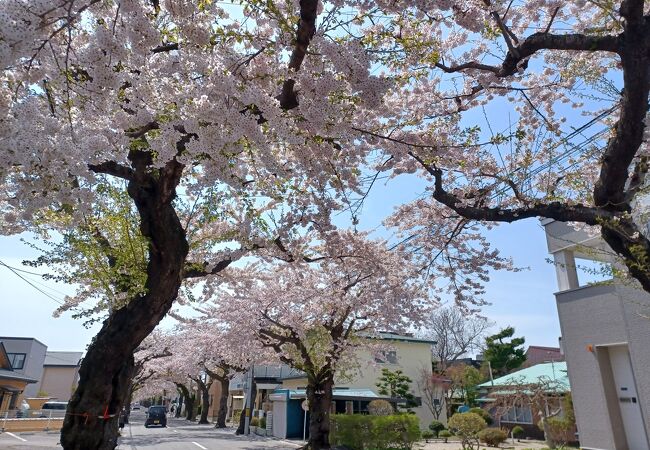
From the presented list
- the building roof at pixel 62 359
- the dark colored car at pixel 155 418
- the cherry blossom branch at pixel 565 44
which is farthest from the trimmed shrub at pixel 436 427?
the building roof at pixel 62 359

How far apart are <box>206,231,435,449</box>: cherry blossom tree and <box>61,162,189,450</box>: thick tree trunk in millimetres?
5984

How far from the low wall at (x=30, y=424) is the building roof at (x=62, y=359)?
26.3 m

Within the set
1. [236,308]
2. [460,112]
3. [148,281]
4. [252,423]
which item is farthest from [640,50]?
[252,423]

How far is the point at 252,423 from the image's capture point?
1186 inches

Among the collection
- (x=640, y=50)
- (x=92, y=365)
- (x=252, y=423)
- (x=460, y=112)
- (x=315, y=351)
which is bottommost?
(x=252, y=423)

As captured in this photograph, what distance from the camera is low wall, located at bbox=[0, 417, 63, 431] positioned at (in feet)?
78.7

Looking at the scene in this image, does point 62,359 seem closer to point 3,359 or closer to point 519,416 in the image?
point 3,359

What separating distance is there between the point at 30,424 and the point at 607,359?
28.6m

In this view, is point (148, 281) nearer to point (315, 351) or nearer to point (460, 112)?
point (460, 112)

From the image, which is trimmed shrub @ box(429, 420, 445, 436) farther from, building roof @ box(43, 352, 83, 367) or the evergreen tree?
building roof @ box(43, 352, 83, 367)

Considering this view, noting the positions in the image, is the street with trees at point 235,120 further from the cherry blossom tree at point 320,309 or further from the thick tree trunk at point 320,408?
the thick tree trunk at point 320,408

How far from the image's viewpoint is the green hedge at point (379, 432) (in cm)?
1616

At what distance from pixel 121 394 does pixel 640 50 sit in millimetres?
7869

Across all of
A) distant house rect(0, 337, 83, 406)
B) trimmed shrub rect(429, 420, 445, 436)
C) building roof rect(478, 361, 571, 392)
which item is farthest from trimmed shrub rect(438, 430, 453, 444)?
distant house rect(0, 337, 83, 406)
